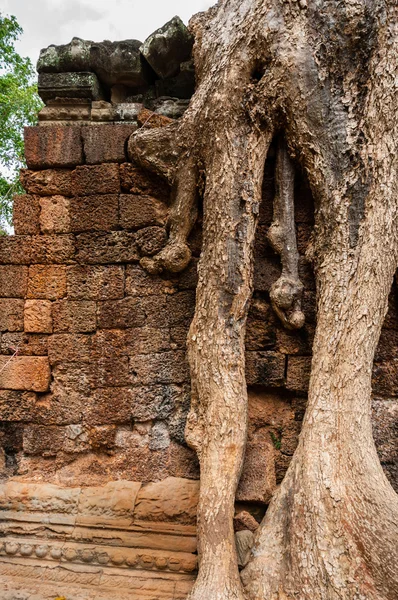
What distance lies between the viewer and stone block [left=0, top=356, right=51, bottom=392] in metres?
2.86

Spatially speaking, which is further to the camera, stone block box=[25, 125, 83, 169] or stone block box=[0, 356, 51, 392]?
stone block box=[25, 125, 83, 169]

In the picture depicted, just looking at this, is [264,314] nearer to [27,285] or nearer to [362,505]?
[362,505]

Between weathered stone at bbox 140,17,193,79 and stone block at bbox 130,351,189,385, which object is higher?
weathered stone at bbox 140,17,193,79

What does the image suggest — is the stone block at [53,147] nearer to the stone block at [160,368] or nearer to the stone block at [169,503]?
the stone block at [160,368]

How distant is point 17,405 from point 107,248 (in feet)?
3.57

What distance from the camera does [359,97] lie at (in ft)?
8.28

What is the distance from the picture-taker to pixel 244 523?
7.63ft

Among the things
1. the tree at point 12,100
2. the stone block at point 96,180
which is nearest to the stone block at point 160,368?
the stone block at point 96,180

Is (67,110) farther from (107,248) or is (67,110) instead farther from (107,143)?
(107,248)

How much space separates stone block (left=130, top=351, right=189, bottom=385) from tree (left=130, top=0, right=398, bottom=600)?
24 cm

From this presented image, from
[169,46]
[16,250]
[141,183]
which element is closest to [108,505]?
[16,250]

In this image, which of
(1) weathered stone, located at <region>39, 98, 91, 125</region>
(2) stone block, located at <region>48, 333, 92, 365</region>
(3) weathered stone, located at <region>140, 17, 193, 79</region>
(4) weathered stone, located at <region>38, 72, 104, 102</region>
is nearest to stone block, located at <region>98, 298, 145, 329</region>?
(2) stone block, located at <region>48, 333, 92, 365</region>

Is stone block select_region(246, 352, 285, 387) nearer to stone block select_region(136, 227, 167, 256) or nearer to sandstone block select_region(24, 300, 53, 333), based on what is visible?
stone block select_region(136, 227, 167, 256)

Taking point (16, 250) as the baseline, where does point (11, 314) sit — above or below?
below
